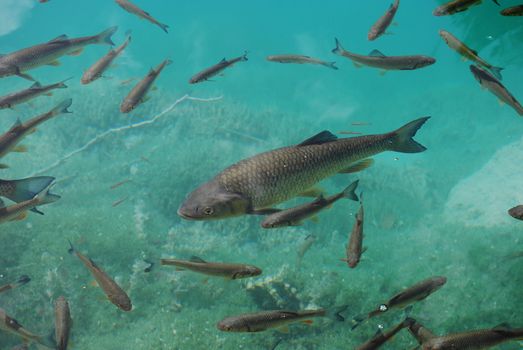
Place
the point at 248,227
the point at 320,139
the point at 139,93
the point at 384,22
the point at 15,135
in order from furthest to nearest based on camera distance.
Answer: the point at 248,227 < the point at 139,93 < the point at 384,22 < the point at 15,135 < the point at 320,139

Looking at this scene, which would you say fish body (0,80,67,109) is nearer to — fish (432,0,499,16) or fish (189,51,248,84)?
fish (189,51,248,84)

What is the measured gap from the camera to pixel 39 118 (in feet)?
14.5

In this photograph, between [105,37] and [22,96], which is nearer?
[22,96]

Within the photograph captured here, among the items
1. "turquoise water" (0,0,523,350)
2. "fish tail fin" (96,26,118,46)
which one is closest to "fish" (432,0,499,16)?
"turquoise water" (0,0,523,350)

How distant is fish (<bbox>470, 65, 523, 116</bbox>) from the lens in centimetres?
350

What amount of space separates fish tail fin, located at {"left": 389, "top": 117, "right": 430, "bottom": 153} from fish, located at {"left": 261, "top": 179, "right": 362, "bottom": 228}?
600 mm

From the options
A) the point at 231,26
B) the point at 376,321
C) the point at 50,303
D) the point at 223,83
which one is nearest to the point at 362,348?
the point at 376,321

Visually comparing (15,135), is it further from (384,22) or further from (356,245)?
(384,22)

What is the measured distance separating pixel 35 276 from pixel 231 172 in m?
7.09

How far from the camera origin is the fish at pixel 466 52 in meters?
3.67

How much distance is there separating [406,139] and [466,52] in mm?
1027

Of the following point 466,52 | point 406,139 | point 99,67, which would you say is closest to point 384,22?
point 466,52

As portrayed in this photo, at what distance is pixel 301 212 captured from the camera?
353 cm

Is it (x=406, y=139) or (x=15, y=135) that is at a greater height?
(x=406, y=139)
